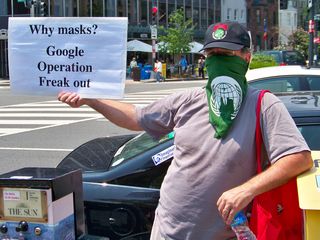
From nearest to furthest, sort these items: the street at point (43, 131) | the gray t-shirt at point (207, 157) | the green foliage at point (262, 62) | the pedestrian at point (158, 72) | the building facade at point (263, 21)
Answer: the gray t-shirt at point (207, 157), the street at point (43, 131), the green foliage at point (262, 62), the pedestrian at point (158, 72), the building facade at point (263, 21)

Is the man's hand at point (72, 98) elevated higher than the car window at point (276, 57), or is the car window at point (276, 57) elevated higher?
the man's hand at point (72, 98)

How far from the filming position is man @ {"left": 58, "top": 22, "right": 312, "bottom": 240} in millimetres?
2332

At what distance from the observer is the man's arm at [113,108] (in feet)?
9.39

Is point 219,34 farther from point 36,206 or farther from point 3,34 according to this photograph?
point 3,34

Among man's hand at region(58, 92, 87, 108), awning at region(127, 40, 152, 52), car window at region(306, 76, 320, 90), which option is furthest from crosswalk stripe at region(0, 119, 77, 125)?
awning at region(127, 40, 152, 52)

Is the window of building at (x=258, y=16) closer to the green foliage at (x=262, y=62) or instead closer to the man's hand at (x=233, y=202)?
the green foliage at (x=262, y=62)

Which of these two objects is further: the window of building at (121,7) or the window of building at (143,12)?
the window of building at (143,12)

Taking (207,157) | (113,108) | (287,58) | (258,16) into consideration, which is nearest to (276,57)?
(287,58)

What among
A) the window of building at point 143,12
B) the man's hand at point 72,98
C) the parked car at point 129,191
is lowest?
the parked car at point 129,191

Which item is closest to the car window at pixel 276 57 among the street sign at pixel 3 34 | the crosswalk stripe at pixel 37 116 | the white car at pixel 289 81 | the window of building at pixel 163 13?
the crosswalk stripe at pixel 37 116

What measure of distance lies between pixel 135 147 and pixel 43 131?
8826 millimetres

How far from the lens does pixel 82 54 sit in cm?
291

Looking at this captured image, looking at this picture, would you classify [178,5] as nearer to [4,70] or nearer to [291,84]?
[4,70]

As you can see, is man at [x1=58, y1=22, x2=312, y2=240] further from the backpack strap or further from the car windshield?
the car windshield
